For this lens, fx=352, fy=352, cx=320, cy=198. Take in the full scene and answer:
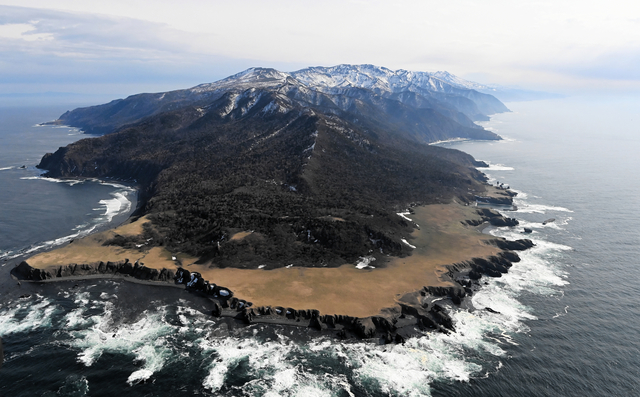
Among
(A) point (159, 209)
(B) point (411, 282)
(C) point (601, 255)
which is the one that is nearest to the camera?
(B) point (411, 282)

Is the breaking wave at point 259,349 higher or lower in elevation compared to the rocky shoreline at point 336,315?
lower

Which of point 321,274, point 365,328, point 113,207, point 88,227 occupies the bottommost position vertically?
point 88,227

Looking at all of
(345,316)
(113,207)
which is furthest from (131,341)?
(113,207)

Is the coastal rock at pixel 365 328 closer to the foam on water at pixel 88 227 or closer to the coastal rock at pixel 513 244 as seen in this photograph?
the coastal rock at pixel 513 244

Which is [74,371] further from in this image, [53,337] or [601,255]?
[601,255]

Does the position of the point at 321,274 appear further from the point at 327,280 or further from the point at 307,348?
the point at 307,348

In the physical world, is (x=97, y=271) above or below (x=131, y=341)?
above

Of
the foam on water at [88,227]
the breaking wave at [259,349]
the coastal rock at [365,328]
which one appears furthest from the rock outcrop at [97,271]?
the coastal rock at [365,328]

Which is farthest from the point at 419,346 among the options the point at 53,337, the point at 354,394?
the point at 53,337

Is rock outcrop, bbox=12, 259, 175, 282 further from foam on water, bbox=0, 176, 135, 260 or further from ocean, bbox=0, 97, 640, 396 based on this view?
foam on water, bbox=0, 176, 135, 260
